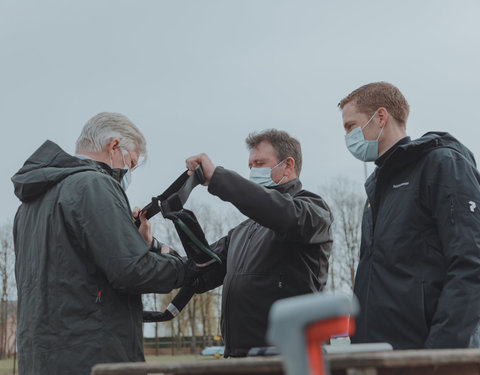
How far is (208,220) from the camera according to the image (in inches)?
1998

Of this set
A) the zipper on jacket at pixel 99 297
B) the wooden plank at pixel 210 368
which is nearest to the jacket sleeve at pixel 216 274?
the zipper on jacket at pixel 99 297

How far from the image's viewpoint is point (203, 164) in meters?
4.19

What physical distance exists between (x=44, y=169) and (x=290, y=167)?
228 centimetres

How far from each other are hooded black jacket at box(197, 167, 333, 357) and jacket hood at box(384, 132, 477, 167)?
0.78 m

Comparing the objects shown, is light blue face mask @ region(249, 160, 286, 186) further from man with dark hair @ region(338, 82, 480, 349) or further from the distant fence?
the distant fence

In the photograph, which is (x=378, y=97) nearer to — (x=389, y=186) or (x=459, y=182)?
(x=389, y=186)

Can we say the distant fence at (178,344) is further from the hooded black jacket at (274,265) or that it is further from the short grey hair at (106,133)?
the short grey hair at (106,133)

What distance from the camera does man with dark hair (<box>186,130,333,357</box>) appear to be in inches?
161

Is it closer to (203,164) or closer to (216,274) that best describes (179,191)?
(203,164)

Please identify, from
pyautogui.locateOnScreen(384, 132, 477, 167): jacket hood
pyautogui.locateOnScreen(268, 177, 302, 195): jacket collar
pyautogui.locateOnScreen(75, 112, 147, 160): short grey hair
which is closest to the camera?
pyautogui.locateOnScreen(384, 132, 477, 167): jacket hood

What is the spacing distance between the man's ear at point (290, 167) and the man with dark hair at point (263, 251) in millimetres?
150

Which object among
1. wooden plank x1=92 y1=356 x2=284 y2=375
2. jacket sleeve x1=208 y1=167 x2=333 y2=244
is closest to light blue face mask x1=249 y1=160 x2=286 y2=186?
jacket sleeve x1=208 y1=167 x2=333 y2=244

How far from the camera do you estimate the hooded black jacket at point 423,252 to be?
3344mm

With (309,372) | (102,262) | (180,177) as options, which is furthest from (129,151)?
(309,372)
